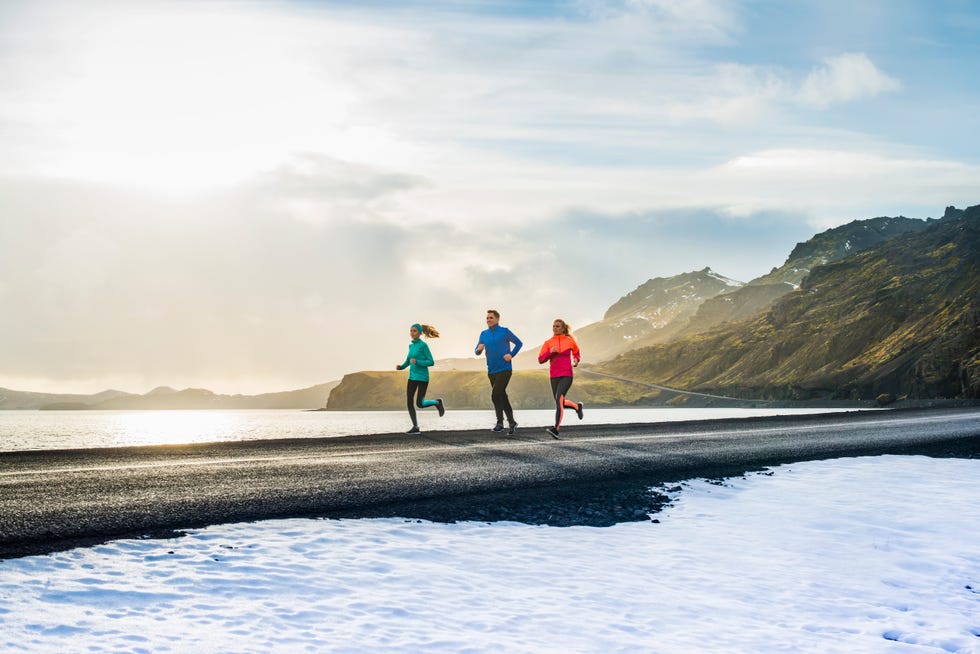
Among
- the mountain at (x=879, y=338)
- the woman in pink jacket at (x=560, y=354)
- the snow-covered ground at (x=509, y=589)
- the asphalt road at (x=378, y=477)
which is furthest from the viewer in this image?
the mountain at (x=879, y=338)

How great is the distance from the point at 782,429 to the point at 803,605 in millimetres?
Result: 15488

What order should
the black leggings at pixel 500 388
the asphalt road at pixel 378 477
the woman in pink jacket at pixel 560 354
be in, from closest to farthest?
1. the asphalt road at pixel 378 477
2. the woman in pink jacket at pixel 560 354
3. the black leggings at pixel 500 388

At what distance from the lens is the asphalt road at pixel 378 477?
8.05m

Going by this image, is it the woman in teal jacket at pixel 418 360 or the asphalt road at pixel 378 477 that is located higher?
the woman in teal jacket at pixel 418 360

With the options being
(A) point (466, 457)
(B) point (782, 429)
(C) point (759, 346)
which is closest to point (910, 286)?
(C) point (759, 346)

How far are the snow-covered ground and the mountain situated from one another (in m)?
99.2

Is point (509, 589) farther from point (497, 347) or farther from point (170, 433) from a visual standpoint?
point (170, 433)

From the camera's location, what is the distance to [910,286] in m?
162

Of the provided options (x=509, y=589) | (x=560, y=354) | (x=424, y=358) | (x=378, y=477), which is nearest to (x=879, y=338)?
(x=560, y=354)

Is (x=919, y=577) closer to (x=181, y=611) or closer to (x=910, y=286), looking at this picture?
(x=181, y=611)

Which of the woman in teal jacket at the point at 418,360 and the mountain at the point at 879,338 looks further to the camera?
the mountain at the point at 879,338

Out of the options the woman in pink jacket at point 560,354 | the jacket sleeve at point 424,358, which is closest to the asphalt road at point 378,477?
the woman in pink jacket at point 560,354

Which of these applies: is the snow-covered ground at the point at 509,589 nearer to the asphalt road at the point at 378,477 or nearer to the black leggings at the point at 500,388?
the asphalt road at the point at 378,477

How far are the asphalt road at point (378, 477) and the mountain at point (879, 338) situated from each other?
93045 mm
